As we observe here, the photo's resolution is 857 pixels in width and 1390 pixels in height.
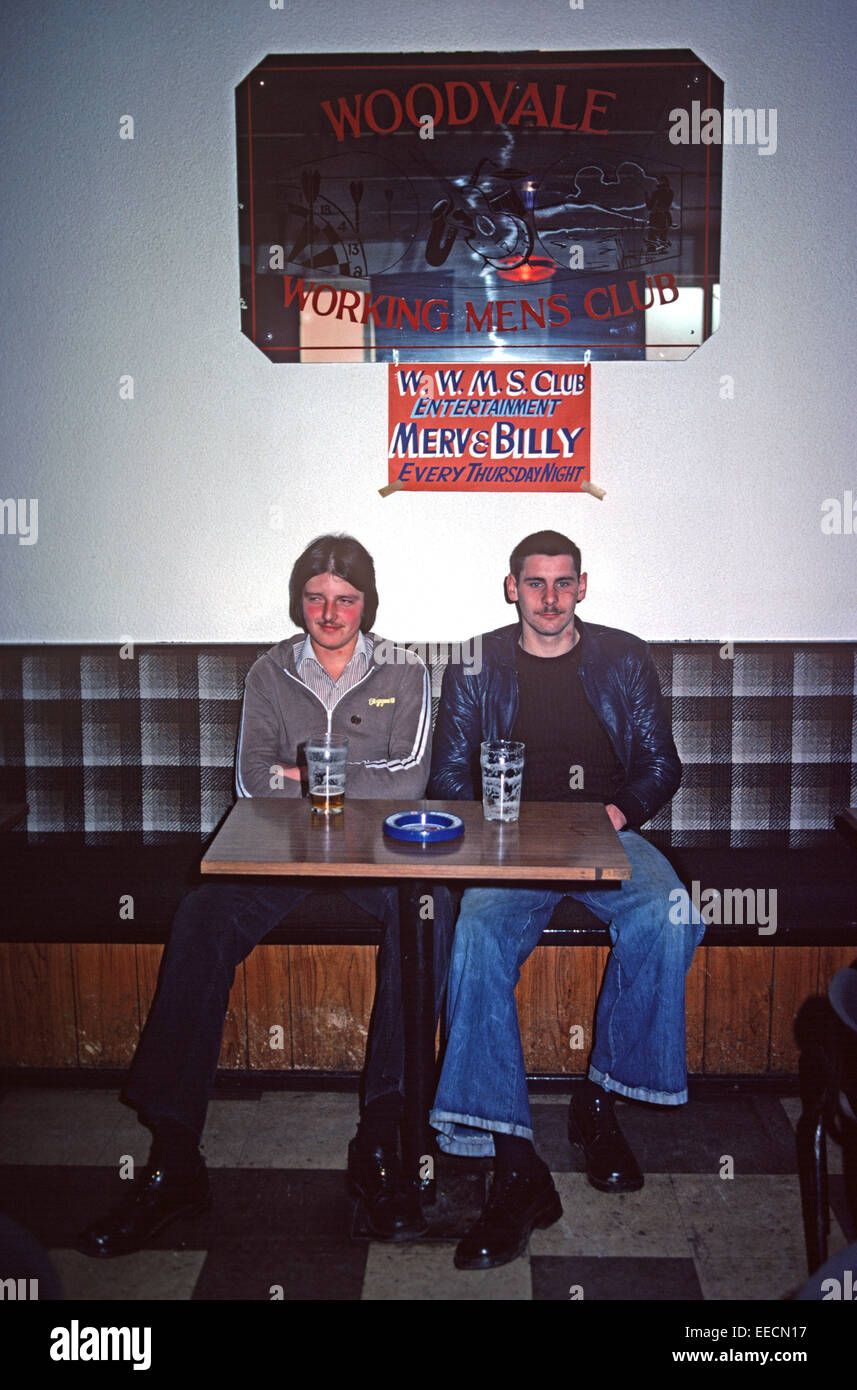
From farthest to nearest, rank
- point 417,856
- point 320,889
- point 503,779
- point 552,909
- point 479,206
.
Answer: point 479,206 < point 320,889 < point 552,909 < point 503,779 < point 417,856

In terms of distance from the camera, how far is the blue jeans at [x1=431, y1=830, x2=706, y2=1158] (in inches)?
86.7

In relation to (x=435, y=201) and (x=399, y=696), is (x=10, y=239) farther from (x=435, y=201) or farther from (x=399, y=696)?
(x=399, y=696)

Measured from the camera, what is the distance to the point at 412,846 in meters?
1.98

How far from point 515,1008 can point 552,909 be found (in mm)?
294

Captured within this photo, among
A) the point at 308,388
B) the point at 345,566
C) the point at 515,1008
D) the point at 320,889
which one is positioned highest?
the point at 308,388

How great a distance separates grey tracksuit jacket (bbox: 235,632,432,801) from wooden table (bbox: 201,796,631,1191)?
0.36m

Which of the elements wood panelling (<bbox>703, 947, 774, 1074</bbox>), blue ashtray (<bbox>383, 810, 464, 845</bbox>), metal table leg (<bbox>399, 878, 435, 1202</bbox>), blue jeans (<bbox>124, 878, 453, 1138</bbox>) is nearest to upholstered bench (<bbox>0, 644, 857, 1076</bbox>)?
wood panelling (<bbox>703, 947, 774, 1074</bbox>)

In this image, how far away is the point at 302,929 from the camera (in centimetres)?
256

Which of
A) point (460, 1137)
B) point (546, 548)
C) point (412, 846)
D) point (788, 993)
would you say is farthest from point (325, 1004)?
point (546, 548)

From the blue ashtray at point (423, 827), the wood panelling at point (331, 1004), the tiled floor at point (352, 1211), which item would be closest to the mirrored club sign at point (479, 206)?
the blue ashtray at point (423, 827)

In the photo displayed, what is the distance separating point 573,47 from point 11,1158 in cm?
335

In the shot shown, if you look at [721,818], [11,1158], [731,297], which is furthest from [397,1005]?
[731,297]

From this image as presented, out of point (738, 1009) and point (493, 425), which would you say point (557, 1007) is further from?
point (493, 425)

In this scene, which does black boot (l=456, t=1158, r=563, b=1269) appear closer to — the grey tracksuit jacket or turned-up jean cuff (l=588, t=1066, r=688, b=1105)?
turned-up jean cuff (l=588, t=1066, r=688, b=1105)
